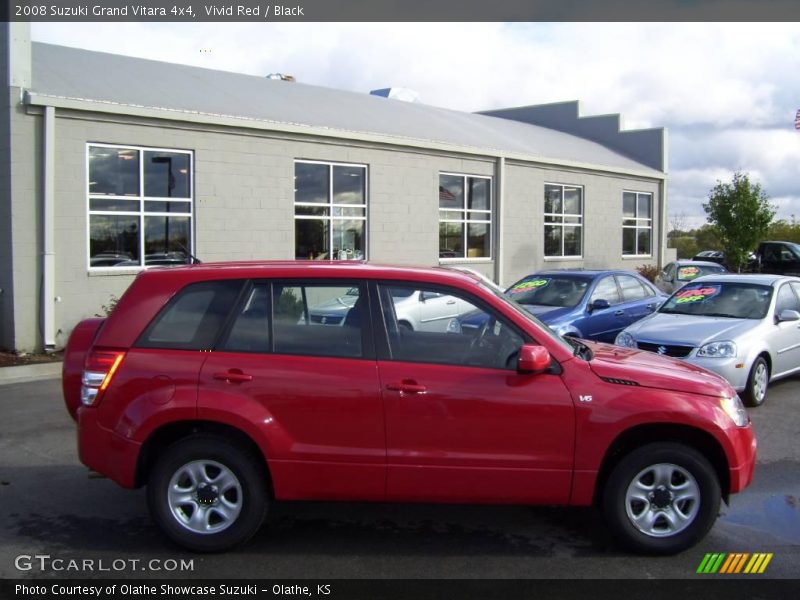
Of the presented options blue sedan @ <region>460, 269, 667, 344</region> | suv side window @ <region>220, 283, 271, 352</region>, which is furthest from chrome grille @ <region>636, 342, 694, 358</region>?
suv side window @ <region>220, 283, 271, 352</region>

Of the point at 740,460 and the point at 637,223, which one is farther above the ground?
the point at 637,223

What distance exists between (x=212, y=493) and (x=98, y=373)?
102 cm

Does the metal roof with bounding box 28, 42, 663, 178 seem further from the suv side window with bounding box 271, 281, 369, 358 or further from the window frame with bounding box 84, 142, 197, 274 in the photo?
the suv side window with bounding box 271, 281, 369, 358

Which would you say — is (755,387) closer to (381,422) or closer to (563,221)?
(381,422)

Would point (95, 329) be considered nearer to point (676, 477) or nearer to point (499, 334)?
point (499, 334)

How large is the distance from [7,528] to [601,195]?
22545 mm

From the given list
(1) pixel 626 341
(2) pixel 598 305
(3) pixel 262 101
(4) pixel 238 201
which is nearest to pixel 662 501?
(1) pixel 626 341

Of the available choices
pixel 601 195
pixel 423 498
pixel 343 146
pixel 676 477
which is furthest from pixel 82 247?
pixel 601 195

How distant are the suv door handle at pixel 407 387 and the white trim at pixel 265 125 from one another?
405 inches

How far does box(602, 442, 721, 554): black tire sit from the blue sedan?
589 cm

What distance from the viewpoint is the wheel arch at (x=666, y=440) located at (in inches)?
189

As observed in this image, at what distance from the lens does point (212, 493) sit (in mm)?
4758

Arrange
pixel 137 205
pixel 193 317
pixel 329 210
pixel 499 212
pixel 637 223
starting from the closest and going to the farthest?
pixel 193 317 < pixel 137 205 < pixel 329 210 < pixel 499 212 < pixel 637 223
